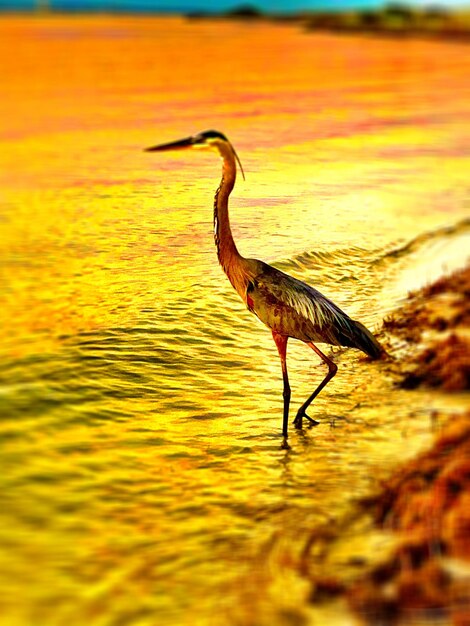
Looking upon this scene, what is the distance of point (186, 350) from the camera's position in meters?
5.64

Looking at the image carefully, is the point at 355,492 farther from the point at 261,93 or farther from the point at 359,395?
the point at 261,93

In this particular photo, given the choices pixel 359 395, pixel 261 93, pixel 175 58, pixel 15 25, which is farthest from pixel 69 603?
pixel 15 25

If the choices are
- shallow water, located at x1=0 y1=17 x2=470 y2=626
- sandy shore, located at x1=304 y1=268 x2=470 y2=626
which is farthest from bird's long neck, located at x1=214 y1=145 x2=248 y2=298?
sandy shore, located at x1=304 y1=268 x2=470 y2=626

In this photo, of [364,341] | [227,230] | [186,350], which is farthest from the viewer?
[186,350]

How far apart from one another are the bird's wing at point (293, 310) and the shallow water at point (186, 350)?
50 centimetres

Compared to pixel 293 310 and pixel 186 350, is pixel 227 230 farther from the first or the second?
pixel 186 350

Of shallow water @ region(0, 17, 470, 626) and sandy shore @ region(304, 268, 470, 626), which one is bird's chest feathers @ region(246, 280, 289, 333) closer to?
shallow water @ region(0, 17, 470, 626)

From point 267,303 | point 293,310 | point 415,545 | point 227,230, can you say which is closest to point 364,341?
point 293,310

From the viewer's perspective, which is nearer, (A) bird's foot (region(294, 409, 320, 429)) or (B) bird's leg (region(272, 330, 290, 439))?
(B) bird's leg (region(272, 330, 290, 439))

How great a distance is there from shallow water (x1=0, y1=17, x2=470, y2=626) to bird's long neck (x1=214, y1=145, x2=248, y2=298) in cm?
75

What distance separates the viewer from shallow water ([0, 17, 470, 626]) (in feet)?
12.0

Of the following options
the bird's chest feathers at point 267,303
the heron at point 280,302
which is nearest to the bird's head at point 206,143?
the heron at point 280,302

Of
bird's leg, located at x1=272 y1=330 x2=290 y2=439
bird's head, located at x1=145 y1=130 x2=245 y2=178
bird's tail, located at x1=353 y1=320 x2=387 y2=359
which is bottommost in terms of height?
bird's leg, located at x1=272 y1=330 x2=290 y2=439

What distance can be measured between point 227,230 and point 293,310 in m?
0.42
